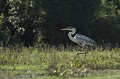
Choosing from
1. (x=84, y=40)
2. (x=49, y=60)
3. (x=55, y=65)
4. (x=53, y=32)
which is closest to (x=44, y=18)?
(x=53, y=32)

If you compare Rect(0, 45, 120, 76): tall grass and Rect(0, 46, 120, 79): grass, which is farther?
Rect(0, 45, 120, 76): tall grass

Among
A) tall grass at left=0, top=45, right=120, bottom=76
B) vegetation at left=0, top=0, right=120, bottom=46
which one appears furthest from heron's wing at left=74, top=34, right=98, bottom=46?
vegetation at left=0, top=0, right=120, bottom=46

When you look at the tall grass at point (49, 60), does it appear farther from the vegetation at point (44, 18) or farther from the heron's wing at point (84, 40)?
the vegetation at point (44, 18)

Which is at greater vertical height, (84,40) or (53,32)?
(53,32)

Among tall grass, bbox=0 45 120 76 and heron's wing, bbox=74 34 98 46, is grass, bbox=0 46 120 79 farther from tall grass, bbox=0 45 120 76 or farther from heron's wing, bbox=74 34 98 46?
heron's wing, bbox=74 34 98 46

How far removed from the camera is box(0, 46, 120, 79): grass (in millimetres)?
13562

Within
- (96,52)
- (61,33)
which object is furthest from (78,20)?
(96,52)

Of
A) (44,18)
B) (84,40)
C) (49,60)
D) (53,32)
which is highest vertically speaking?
(44,18)

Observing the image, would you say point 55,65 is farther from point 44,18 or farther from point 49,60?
point 44,18

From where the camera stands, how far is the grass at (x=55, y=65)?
13.6 meters

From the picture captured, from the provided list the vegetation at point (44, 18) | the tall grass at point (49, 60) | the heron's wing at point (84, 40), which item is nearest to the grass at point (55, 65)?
the tall grass at point (49, 60)

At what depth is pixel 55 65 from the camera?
47.0ft

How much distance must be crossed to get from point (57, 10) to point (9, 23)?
13.3 feet

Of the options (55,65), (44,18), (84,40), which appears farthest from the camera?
(44,18)
